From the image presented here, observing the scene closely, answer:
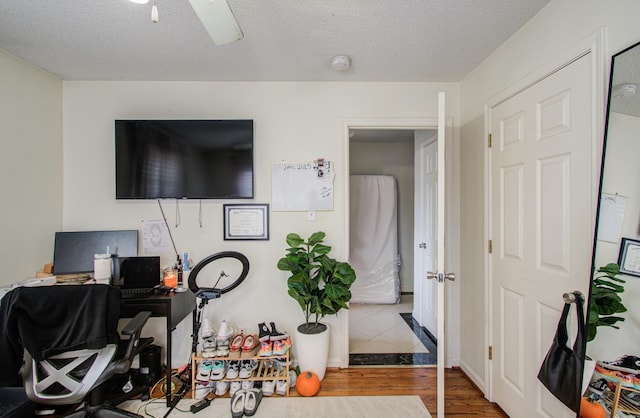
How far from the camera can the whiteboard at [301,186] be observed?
2432mm

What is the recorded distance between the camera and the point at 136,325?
5.52ft

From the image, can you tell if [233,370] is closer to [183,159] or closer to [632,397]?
[183,159]

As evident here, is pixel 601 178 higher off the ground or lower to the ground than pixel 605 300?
higher

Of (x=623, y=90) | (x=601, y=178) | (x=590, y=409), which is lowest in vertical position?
(x=590, y=409)

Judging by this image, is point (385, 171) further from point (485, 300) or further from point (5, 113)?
point (5, 113)

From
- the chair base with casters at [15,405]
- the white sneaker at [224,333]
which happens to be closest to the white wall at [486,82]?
the white sneaker at [224,333]

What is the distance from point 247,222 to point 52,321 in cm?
131

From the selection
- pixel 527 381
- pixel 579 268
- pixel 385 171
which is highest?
pixel 385 171

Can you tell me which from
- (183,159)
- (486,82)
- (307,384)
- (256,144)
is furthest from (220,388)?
(486,82)

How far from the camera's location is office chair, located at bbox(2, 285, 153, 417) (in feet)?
4.87

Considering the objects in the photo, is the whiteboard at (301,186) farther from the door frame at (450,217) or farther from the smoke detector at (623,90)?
the smoke detector at (623,90)

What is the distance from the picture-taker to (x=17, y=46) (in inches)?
74.7

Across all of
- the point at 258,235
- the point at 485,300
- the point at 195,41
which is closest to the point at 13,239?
the point at 258,235

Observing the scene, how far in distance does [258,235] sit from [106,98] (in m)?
1.73
